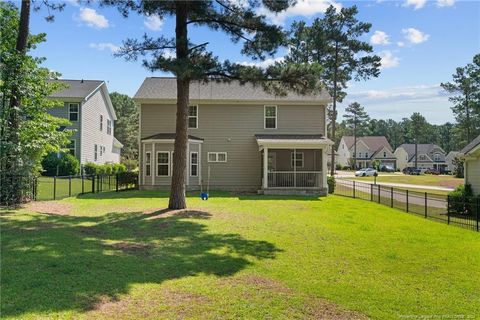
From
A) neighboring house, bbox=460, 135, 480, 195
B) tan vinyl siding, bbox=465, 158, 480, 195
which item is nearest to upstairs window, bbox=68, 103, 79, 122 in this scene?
neighboring house, bbox=460, 135, 480, 195

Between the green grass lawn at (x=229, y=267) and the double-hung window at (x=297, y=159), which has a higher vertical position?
the double-hung window at (x=297, y=159)

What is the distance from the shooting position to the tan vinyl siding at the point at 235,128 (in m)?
22.1

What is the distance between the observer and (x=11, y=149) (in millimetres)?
12453

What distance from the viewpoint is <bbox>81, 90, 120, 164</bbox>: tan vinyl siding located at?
29.2 meters

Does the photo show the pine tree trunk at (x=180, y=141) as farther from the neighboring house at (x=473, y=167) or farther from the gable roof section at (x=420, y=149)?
the gable roof section at (x=420, y=149)

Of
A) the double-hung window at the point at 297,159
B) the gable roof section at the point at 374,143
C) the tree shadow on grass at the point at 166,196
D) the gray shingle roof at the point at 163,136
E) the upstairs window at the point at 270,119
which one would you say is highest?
the gable roof section at the point at 374,143

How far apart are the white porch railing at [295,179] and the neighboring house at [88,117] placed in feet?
44.5

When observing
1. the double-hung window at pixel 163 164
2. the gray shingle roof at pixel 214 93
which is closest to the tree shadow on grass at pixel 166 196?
the double-hung window at pixel 163 164

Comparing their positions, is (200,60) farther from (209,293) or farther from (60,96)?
(60,96)

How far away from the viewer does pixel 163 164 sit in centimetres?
2117

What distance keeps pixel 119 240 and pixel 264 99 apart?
50.5 feet

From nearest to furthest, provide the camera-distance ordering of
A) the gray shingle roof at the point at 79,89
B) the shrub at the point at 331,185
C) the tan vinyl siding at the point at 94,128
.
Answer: the shrub at the point at 331,185 → the gray shingle roof at the point at 79,89 → the tan vinyl siding at the point at 94,128

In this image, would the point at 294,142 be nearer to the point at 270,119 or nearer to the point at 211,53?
the point at 270,119

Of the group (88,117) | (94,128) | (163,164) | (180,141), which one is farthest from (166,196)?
(94,128)
